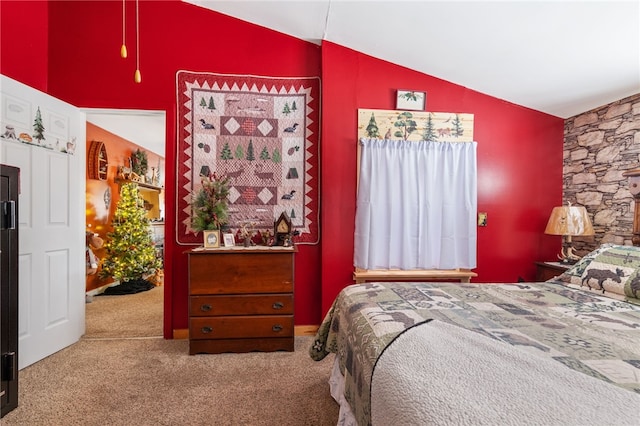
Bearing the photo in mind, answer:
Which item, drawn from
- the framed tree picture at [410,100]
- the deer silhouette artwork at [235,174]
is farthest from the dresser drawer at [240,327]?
the framed tree picture at [410,100]

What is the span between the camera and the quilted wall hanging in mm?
3086

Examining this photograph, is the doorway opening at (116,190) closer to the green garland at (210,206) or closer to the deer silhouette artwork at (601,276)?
the green garland at (210,206)

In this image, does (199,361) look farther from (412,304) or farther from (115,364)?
(412,304)

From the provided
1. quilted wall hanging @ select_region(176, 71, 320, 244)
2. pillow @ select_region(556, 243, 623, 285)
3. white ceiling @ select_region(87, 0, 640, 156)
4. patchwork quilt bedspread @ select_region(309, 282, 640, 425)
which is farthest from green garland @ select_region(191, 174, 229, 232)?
pillow @ select_region(556, 243, 623, 285)

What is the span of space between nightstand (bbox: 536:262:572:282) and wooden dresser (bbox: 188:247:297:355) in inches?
93.6

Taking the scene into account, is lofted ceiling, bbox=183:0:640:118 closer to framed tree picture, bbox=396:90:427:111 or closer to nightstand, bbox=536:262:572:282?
framed tree picture, bbox=396:90:427:111

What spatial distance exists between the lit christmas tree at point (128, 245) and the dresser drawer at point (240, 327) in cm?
279

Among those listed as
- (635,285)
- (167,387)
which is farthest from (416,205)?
(167,387)

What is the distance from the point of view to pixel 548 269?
294 cm

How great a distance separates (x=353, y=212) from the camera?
3.13 m

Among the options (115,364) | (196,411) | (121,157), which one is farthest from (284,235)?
(121,157)

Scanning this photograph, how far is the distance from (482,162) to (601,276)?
1.56 m

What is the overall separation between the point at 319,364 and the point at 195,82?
2847 mm

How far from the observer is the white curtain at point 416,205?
10.1 ft
